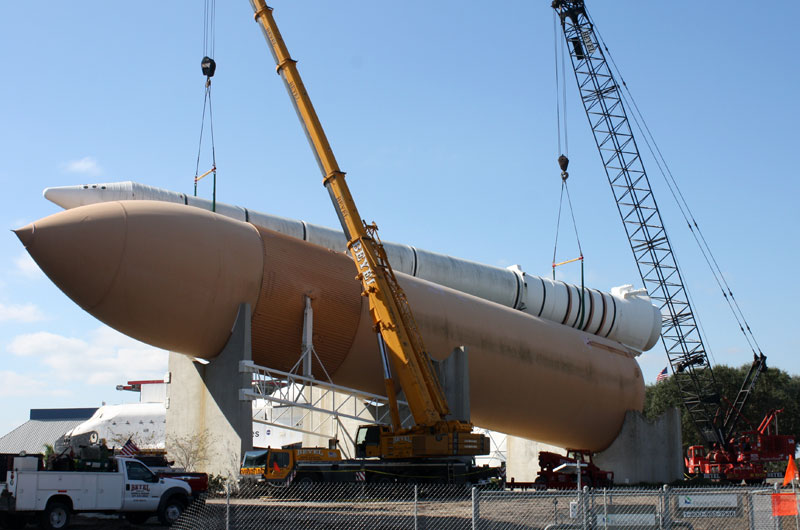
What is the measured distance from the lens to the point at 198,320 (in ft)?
72.6

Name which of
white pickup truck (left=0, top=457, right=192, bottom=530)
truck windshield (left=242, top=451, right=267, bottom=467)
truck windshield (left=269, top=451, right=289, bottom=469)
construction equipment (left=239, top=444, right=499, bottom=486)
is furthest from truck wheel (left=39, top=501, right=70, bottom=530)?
truck windshield (left=269, top=451, right=289, bottom=469)

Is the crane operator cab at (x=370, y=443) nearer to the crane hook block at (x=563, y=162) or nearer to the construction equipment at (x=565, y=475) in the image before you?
the construction equipment at (x=565, y=475)

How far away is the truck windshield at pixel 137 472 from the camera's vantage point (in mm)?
17000

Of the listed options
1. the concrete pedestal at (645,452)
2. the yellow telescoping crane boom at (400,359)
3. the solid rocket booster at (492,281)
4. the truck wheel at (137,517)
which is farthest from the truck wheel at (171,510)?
the concrete pedestal at (645,452)

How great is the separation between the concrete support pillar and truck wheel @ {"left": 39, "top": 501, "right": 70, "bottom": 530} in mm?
6886

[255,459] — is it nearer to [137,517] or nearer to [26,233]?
[137,517]

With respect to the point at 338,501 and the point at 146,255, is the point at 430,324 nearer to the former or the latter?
the point at 338,501

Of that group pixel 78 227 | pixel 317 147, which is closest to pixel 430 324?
pixel 317 147

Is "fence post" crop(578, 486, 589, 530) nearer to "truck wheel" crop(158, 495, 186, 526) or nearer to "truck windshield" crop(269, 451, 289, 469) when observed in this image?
"truck wheel" crop(158, 495, 186, 526)

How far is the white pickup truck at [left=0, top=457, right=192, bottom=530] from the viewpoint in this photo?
15.3 m

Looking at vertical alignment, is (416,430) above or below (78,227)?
below

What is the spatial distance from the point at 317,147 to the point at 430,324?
6.75 m

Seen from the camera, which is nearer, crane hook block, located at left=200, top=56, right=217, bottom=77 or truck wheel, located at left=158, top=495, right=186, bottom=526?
truck wheel, located at left=158, top=495, right=186, bottom=526

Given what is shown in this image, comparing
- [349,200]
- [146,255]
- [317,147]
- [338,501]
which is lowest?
[338,501]
